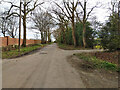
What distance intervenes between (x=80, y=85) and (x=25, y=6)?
19.3 m

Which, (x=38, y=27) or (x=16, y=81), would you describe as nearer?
(x=16, y=81)

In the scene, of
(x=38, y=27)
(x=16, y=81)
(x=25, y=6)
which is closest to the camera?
(x=16, y=81)

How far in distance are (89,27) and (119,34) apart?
1476 cm

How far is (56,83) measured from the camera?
321 cm

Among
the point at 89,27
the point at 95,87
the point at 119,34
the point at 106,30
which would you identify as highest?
the point at 89,27

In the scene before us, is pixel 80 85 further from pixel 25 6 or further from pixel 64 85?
pixel 25 6

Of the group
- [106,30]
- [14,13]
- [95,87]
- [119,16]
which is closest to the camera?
[95,87]

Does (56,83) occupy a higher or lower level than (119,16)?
lower

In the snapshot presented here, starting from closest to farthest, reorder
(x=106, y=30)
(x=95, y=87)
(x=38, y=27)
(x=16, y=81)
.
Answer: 1. (x=95, y=87)
2. (x=16, y=81)
3. (x=106, y=30)
4. (x=38, y=27)

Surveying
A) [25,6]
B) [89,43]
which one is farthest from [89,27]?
[25,6]

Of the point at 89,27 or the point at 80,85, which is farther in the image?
the point at 89,27

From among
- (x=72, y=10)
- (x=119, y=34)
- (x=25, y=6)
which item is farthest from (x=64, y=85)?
(x=25, y=6)

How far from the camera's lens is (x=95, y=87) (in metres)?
3.06

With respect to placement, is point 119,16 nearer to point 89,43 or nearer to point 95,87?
point 95,87
